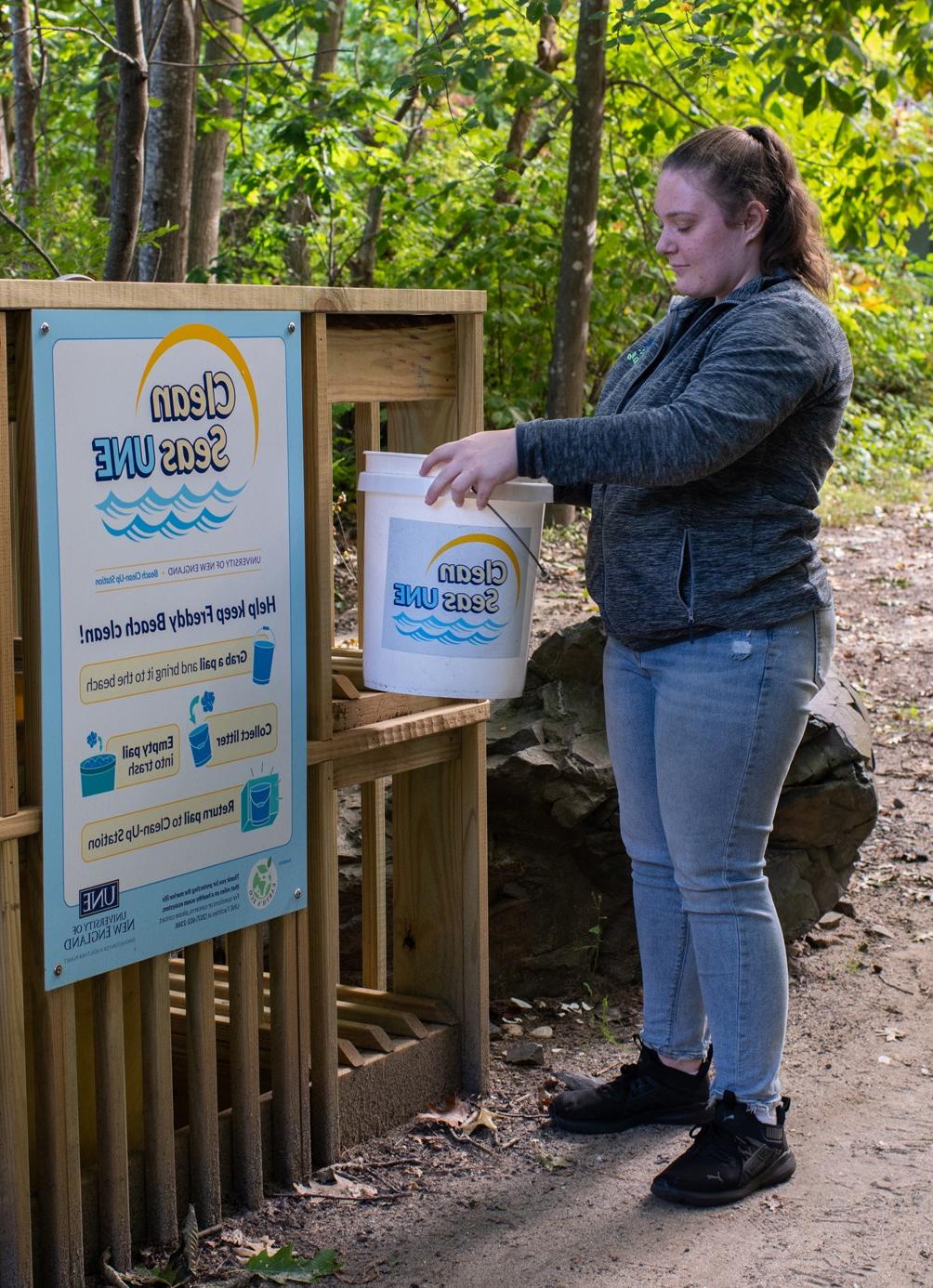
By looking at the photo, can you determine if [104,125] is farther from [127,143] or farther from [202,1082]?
[202,1082]

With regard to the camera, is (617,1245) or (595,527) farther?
(595,527)

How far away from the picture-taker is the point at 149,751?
2492 millimetres

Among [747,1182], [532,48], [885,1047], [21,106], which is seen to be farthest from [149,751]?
[532,48]

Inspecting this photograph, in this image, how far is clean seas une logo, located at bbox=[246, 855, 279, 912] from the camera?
2746 millimetres

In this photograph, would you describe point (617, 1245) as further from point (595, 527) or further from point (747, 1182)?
point (595, 527)

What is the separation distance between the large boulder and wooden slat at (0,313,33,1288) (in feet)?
5.75

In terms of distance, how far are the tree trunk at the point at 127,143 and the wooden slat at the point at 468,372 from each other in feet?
5.05

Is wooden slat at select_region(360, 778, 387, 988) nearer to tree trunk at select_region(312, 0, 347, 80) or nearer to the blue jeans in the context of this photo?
the blue jeans

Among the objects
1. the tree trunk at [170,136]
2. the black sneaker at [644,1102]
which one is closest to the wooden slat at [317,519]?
the black sneaker at [644,1102]

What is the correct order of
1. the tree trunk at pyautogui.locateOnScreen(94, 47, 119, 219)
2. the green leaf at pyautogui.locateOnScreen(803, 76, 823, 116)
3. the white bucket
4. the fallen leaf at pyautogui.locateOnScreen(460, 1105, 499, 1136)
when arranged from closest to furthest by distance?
the white bucket → the fallen leaf at pyautogui.locateOnScreen(460, 1105, 499, 1136) → the green leaf at pyautogui.locateOnScreen(803, 76, 823, 116) → the tree trunk at pyautogui.locateOnScreen(94, 47, 119, 219)

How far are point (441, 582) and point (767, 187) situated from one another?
0.95 metres

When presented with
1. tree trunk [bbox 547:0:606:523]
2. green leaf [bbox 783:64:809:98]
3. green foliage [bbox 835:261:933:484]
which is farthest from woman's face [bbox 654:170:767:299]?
green foliage [bbox 835:261:933:484]

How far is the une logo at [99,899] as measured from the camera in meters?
2.40

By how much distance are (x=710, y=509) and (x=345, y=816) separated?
1650mm
